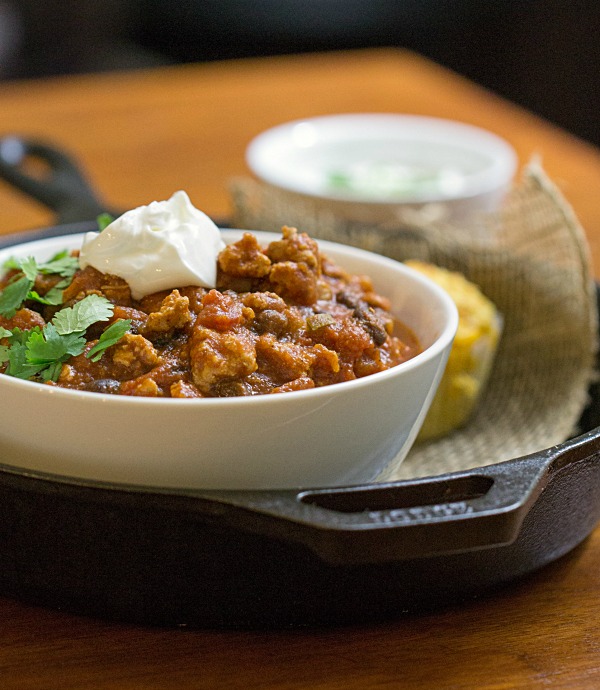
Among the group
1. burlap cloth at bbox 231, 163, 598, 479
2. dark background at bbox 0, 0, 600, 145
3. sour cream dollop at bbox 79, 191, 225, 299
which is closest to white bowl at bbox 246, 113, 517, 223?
burlap cloth at bbox 231, 163, 598, 479

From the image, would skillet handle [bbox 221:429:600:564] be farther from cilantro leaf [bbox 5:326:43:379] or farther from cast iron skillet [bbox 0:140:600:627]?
cilantro leaf [bbox 5:326:43:379]

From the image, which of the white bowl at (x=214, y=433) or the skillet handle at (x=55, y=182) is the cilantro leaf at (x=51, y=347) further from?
the skillet handle at (x=55, y=182)

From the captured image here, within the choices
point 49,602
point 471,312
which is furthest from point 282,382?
point 471,312

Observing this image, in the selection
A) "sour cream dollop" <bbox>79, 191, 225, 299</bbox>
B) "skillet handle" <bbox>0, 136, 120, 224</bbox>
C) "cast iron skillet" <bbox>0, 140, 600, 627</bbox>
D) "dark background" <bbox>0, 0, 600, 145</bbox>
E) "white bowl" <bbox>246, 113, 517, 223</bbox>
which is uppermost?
"sour cream dollop" <bbox>79, 191, 225, 299</bbox>

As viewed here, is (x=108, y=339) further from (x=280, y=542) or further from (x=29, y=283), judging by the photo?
(x=280, y=542)

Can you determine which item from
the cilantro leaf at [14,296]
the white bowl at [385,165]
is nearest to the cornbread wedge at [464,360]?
the white bowl at [385,165]

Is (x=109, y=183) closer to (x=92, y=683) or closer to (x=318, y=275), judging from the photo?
(x=318, y=275)
